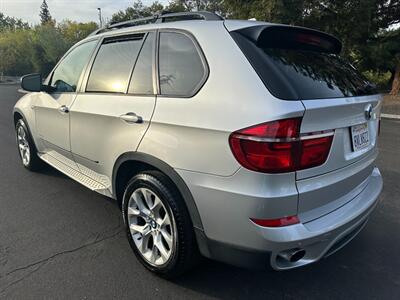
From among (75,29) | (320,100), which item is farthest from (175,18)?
(75,29)

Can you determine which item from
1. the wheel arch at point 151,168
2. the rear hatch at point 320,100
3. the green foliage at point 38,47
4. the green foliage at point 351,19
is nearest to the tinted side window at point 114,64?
the wheel arch at point 151,168

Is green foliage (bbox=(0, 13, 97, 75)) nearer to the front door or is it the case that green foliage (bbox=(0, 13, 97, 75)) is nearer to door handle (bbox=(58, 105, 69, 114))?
the front door

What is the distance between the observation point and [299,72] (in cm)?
227

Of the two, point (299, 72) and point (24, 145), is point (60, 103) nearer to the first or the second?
point (24, 145)

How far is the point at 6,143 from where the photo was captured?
6.82 metres

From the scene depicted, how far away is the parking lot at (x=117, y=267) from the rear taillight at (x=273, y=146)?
104 cm

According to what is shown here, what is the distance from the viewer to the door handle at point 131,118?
2598 millimetres

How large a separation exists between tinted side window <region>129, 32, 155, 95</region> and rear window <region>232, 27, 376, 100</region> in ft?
2.50

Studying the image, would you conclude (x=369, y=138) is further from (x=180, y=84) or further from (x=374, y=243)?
(x=180, y=84)

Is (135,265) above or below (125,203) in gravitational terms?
below

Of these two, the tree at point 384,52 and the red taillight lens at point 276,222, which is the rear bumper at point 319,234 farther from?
the tree at point 384,52

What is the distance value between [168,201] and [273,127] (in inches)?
35.9

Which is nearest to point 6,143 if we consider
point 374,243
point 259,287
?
point 259,287

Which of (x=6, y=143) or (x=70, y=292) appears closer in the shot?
(x=70, y=292)
